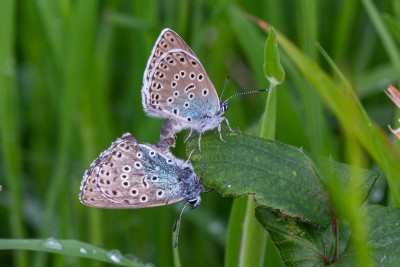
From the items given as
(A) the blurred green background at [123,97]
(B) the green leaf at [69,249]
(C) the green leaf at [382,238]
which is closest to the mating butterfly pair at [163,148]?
(B) the green leaf at [69,249]

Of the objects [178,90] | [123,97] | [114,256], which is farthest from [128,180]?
[123,97]

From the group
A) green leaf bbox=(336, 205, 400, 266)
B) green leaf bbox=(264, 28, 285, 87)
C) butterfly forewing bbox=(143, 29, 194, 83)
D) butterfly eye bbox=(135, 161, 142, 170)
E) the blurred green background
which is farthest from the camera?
the blurred green background

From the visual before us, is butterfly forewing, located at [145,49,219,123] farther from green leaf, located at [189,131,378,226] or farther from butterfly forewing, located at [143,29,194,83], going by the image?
green leaf, located at [189,131,378,226]

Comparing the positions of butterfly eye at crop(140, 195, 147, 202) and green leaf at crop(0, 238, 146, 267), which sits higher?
butterfly eye at crop(140, 195, 147, 202)

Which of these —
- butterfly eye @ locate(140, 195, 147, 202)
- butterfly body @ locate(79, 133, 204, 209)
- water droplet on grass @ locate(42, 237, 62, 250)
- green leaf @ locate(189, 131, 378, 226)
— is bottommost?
water droplet on grass @ locate(42, 237, 62, 250)

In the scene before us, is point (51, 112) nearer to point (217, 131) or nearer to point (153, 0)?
point (153, 0)

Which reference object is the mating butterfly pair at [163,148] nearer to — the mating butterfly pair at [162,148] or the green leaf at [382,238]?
the mating butterfly pair at [162,148]

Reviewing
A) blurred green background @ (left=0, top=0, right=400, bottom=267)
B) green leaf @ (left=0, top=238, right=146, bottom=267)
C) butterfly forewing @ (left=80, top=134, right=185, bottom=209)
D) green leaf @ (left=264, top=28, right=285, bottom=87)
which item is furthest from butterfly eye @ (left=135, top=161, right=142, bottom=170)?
blurred green background @ (left=0, top=0, right=400, bottom=267)

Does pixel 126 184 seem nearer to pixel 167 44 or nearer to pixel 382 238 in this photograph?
pixel 167 44
